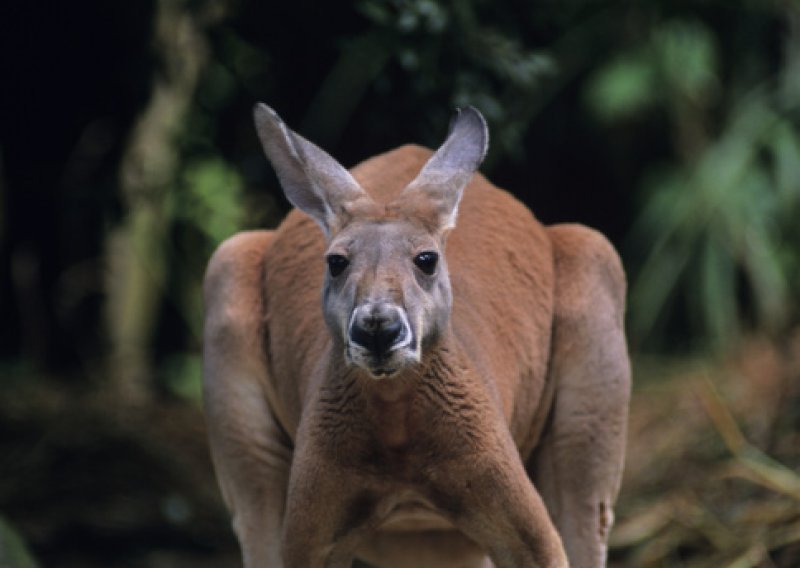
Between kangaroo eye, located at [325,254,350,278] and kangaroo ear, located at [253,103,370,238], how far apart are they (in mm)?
194

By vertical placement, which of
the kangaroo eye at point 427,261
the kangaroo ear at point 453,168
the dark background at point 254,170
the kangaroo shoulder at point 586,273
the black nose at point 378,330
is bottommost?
the dark background at point 254,170

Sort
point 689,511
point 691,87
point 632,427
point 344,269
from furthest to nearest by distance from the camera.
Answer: point 691,87 → point 632,427 → point 689,511 → point 344,269

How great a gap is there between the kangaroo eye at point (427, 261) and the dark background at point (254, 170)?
5.85 feet

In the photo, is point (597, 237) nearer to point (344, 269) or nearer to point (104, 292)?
point (344, 269)

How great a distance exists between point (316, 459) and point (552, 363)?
1121mm

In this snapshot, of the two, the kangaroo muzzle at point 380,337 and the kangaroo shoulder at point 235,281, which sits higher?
the kangaroo muzzle at point 380,337

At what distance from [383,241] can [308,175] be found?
1.24 feet

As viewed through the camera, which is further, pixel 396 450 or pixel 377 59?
pixel 377 59

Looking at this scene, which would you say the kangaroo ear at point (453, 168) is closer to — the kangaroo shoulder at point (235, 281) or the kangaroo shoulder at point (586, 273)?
the kangaroo shoulder at point (586, 273)

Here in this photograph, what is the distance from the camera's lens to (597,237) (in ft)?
18.8

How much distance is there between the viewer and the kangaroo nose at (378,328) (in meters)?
4.27

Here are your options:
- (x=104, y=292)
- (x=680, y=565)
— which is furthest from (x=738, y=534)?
(x=104, y=292)

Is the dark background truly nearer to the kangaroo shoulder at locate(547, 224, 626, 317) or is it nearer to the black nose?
the kangaroo shoulder at locate(547, 224, 626, 317)

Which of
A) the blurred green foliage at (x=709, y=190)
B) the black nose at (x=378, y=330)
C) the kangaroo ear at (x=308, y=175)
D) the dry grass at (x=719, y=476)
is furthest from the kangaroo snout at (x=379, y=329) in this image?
the blurred green foliage at (x=709, y=190)
